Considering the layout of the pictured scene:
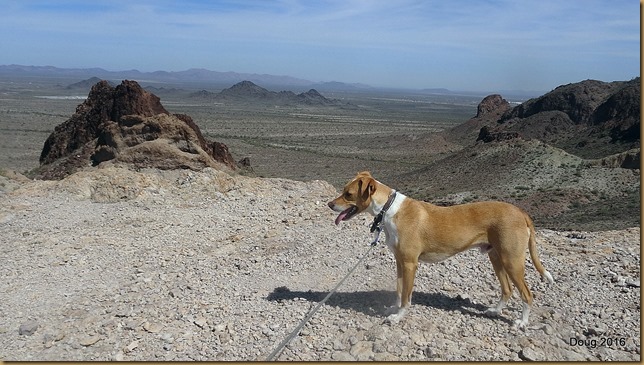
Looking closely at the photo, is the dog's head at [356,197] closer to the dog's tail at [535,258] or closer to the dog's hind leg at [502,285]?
the dog's hind leg at [502,285]

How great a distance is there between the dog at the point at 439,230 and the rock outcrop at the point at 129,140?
33.2ft

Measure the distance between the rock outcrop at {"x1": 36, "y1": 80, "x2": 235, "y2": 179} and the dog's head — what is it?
9.97 metres

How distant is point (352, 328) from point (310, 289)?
1357 millimetres

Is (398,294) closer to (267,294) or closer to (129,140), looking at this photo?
(267,294)

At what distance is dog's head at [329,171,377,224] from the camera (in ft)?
19.7

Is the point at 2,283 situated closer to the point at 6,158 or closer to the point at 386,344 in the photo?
the point at 386,344

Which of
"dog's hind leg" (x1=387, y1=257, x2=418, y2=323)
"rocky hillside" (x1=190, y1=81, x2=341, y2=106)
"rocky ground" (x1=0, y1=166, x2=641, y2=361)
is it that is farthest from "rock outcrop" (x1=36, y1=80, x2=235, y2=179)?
"rocky hillside" (x1=190, y1=81, x2=341, y2=106)

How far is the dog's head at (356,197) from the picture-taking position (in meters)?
6.00

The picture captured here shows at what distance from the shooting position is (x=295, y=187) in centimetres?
1376

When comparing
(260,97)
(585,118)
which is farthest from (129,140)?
(260,97)

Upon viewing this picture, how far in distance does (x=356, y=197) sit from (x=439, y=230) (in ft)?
3.25

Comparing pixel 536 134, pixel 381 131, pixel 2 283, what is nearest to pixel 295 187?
pixel 2 283

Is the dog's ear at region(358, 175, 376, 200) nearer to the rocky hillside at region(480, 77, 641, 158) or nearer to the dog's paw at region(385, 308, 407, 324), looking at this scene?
the dog's paw at region(385, 308, 407, 324)

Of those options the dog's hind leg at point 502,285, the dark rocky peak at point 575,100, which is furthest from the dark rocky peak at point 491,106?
the dog's hind leg at point 502,285
